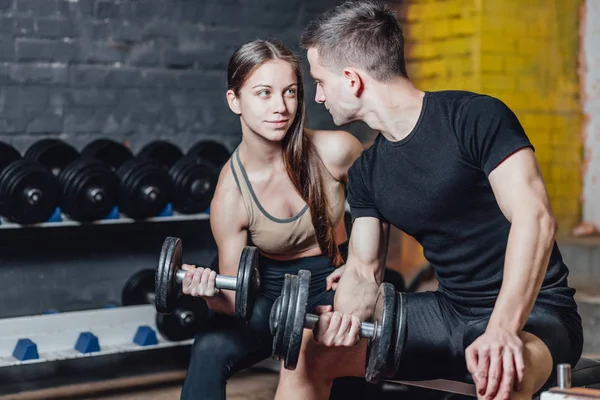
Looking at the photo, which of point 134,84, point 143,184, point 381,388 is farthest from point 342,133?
point 134,84

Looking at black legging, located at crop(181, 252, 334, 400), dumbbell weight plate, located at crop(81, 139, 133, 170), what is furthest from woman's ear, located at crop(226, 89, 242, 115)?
dumbbell weight plate, located at crop(81, 139, 133, 170)

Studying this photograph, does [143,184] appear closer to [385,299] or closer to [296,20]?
[296,20]

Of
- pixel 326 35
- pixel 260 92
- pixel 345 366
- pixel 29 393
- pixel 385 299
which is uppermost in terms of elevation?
pixel 326 35

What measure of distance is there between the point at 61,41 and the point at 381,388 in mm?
2200

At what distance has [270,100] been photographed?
2.54 meters

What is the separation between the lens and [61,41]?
3803 millimetres

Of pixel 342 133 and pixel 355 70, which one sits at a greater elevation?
pixel 355 70

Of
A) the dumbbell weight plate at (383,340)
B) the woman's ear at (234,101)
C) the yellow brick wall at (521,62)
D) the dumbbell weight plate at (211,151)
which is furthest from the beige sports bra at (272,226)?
the yellow brick wall at (521,62)

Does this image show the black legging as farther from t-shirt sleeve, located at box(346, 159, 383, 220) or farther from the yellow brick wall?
the yellow brick wall

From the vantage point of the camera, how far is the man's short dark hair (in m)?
2.10

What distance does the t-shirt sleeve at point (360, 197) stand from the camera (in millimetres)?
2252

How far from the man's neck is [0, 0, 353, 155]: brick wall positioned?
2085 millimetres

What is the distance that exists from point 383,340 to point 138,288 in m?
2.08

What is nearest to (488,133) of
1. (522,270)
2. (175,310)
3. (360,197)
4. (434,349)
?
(522,270)
